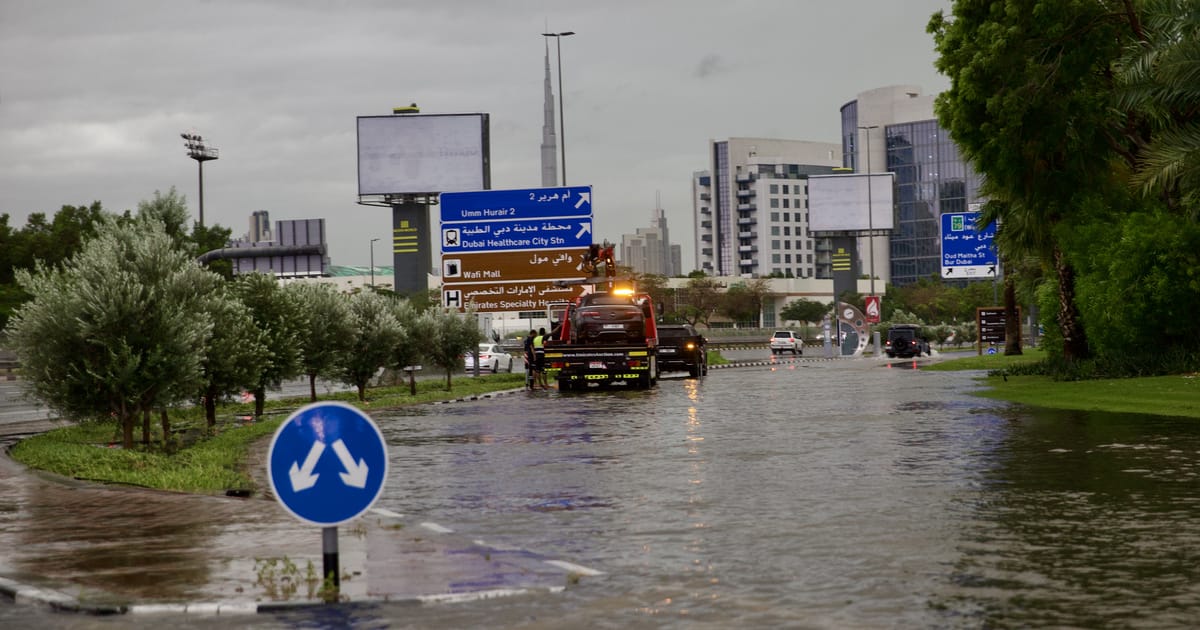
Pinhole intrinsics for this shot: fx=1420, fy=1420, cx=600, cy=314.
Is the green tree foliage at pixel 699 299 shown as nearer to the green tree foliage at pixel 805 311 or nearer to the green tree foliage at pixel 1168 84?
the green tree foliage at pixel 805 311

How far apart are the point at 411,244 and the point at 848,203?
175ft

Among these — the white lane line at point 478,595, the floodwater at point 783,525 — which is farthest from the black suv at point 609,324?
the white lane line at point 478,595

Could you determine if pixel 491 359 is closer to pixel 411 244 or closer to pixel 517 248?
pixel 517 248

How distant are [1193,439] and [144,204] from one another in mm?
17301

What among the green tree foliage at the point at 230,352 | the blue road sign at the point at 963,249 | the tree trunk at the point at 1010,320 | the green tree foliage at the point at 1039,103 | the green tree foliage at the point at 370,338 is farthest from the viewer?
the blue road sign at the point at 963,249

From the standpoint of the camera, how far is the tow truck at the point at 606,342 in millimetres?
40875

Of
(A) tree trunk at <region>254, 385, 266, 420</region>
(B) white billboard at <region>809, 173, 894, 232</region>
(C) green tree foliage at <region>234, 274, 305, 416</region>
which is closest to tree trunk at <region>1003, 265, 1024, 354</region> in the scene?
(C) green tree foliage at <region>234, 274, 305, 416</region>

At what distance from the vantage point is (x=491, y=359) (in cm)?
6231

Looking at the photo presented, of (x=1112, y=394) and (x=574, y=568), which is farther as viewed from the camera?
(x=1112, y=394)

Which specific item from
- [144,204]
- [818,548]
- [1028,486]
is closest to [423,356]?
[144,204]

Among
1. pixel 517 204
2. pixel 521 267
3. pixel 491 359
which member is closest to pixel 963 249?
pixel 491 359

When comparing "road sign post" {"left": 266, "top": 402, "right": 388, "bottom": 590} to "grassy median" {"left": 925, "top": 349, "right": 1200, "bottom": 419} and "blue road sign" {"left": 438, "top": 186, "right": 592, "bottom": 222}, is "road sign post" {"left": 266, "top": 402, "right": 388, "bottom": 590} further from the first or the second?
"blue road sign" {"left": 438, "top": 186, "right": 592, "bottom": 222}

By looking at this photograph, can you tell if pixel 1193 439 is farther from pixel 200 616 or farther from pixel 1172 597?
pixel 200 616

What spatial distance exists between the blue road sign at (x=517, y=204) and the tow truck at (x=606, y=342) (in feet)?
18.4
